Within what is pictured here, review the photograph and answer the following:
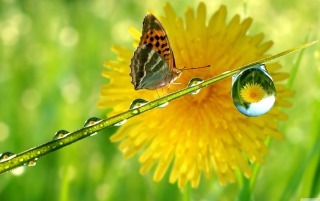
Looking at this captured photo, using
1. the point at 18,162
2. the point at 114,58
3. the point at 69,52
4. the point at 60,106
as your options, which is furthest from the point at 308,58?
the point at 18,162

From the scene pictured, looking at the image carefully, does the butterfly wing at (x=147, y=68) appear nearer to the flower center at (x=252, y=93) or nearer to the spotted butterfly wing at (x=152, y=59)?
the spotted butterfly wing at (x=152, y=59)

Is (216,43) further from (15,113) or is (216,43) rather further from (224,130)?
(15,113)

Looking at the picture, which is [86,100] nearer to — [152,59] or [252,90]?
[152,59]

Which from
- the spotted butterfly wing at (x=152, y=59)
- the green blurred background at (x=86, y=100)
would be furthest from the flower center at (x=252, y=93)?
the green blurred background at (x=86, y=100)

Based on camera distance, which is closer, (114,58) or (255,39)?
(255,39)

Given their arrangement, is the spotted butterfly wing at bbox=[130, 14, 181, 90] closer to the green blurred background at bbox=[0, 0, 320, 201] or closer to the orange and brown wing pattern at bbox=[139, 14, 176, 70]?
the orange and brown wing pattern at bbox=[139, 14, 176, 70]

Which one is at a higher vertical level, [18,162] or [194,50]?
[194,50]
